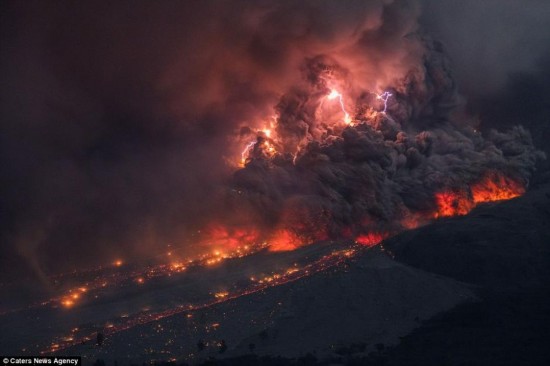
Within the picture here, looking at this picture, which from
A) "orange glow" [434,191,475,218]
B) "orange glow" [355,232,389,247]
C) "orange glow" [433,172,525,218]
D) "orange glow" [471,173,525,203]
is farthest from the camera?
"orange glow" [471,173,525,203]

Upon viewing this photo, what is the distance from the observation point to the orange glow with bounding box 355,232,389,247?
26.6 meters

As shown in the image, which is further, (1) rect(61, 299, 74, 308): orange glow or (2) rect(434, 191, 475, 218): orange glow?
(2) rect(434, 191, 475, 218): orange glow

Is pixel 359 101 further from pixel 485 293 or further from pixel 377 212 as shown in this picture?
pixel 485 293

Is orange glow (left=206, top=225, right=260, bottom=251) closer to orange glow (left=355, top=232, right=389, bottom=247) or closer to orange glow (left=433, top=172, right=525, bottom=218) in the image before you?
Answer: orange glow (left=355, top=232, right=389, bottom=247)

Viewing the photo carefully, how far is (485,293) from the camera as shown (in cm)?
2131

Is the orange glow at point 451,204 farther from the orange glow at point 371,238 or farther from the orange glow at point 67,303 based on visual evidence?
the orange glow at point 67,303

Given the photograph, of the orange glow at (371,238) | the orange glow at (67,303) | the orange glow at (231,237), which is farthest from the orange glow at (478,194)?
the orange glow at (67,303)

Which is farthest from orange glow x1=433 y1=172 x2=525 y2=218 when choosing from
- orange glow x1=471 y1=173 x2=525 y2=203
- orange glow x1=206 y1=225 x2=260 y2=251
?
orange glow x1=206 y1=225 x2=260 y2=251

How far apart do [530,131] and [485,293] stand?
25.0m

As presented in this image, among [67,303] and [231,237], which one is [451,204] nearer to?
[231,237]

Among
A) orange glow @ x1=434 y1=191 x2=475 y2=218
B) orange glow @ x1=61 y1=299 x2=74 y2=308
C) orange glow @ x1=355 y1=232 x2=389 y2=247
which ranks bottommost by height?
orange glow @ x1=61 y1=299 x2=74 y2=308

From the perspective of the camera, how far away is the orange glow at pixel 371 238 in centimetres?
2661

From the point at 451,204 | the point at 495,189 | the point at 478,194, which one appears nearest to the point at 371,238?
the point at 451,204

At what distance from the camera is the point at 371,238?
27.7 meters
